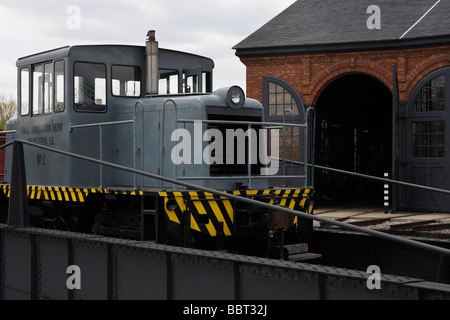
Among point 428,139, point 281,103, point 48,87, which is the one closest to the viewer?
point 48,87

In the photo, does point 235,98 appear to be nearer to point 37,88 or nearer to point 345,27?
point 37,88

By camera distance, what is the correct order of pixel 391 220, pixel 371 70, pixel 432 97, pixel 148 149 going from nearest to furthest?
pixel 148 149 < pixel 391 220 < pixel 432 97 < pixel 371 70

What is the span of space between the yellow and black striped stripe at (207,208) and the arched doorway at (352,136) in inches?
562

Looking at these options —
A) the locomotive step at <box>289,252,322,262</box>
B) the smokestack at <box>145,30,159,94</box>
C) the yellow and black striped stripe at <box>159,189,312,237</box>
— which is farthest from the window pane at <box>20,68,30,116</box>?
the locomotive step at <box>289,252,322,262</box>

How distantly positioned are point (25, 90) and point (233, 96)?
3.72 meters

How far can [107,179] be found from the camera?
395 inches

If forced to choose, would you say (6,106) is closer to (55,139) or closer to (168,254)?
(55,139)

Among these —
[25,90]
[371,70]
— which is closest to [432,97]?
[371,70]

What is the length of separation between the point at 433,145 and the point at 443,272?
13.4 meters

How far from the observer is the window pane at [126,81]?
10.1 meters

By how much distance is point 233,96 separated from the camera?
9.30 m

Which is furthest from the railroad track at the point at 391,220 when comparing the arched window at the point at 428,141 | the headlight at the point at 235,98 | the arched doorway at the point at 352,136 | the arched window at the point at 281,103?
the headlight at the point at 235,98

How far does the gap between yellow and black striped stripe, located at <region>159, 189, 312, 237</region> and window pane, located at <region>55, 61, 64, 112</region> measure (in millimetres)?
2740
